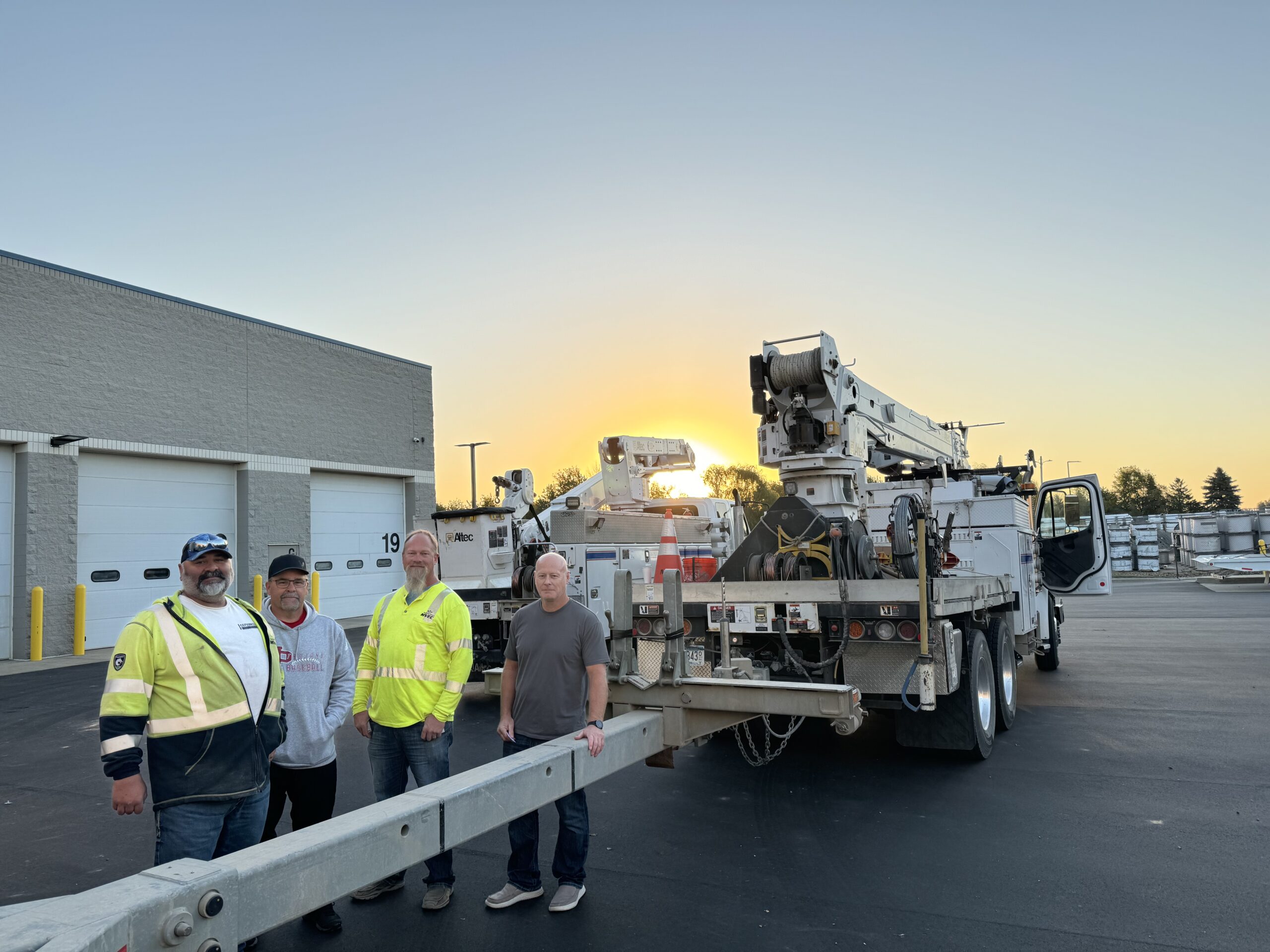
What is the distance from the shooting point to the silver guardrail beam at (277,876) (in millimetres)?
1851

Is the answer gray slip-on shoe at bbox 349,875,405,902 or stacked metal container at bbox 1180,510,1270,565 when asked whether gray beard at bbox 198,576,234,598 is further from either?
stacked metal container at bbox 1180,510,1270,565

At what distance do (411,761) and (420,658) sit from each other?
0.52 m

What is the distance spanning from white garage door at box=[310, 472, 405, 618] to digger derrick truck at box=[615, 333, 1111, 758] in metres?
16.2

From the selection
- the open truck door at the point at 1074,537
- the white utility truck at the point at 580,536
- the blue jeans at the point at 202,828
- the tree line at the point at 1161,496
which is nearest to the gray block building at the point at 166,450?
the white utility truck at the point at 580,536

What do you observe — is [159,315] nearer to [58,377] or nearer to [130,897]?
[58,377]

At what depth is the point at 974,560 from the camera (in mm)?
10000

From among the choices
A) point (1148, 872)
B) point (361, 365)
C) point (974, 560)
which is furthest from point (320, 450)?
point (1148, 872)

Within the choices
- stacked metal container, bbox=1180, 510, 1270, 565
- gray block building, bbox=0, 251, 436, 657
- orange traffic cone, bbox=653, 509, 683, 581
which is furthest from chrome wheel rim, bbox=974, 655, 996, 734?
stacked metal container, bbox=1180, 510, 1270, 565

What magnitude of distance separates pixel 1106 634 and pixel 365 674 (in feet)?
51.9

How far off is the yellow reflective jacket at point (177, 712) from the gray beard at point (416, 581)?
50.8 inches

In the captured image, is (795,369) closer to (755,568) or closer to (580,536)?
(755,568)

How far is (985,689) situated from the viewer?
7551mm

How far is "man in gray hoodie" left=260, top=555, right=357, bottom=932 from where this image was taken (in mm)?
4227

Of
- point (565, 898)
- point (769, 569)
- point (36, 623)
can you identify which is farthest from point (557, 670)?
point (36, 623)
